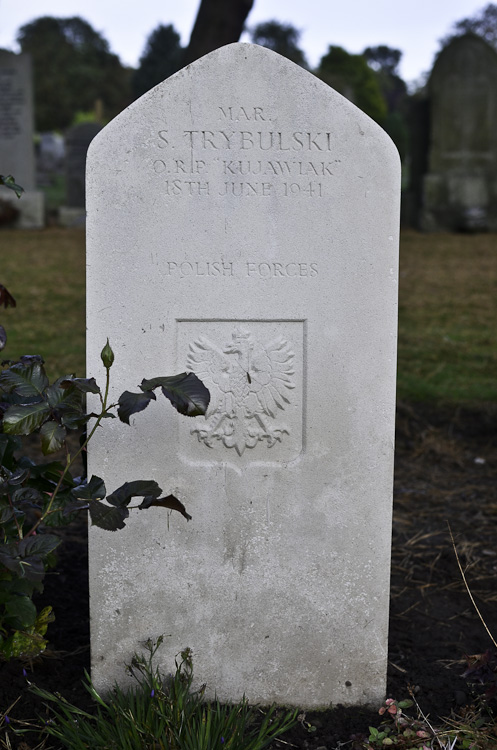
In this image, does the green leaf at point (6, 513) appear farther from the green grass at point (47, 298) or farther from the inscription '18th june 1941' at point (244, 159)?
the green grass at point (47, 298)

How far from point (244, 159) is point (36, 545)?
1.13 m

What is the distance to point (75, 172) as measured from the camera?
14531mm

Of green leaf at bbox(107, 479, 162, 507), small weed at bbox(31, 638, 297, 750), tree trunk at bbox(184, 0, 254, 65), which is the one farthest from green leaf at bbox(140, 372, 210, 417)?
tree trunk at bbox(184, 0, 254, 65)

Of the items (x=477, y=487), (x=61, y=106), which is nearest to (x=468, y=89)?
(x=477, y=487)

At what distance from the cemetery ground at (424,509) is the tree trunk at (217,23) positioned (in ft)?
8.70

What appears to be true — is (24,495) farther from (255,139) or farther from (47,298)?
(47,298)

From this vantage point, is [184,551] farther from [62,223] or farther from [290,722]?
[62,223]

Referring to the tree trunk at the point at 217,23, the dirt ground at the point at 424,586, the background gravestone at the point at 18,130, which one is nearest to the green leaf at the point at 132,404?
the dirt ground at the point at 424,586

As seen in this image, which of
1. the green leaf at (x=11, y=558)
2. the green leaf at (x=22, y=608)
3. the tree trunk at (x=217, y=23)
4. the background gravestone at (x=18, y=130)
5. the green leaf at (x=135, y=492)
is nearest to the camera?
the green leaf at (x=11, y=558)

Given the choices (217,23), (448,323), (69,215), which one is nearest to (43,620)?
(448,323)

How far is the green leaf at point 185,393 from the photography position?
6.26ft

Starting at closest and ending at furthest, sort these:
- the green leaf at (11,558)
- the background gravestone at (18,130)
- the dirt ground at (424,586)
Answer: the green leaf at (11,558) → the dirt ground at (424,586) → the background gravestone at (18,130)

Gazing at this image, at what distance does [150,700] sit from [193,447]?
0.70 m

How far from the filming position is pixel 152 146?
2.15 meters
